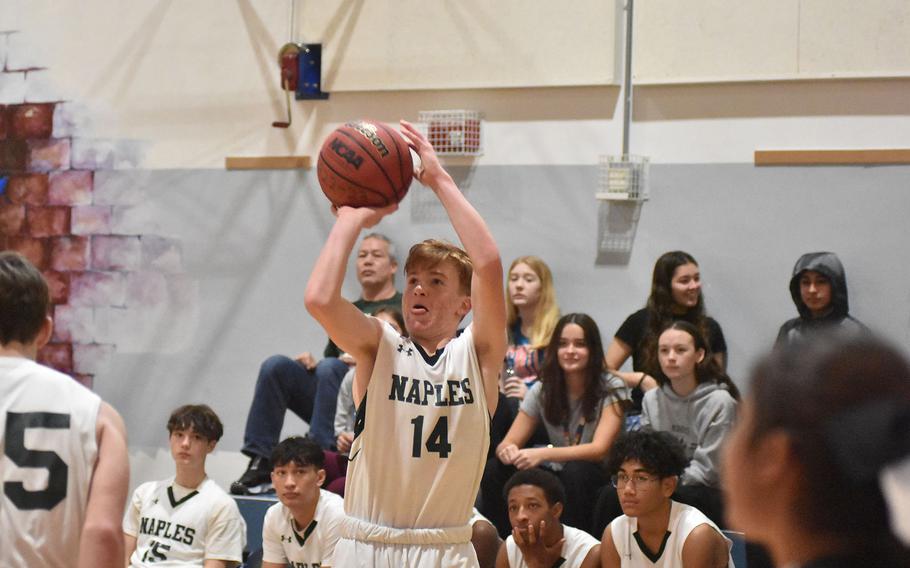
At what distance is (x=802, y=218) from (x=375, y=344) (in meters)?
4.54

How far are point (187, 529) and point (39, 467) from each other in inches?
147

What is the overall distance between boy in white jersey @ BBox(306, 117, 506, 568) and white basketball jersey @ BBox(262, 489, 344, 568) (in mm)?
2430

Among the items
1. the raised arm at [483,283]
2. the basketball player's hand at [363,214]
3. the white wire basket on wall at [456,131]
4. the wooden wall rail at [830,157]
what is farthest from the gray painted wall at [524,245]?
the basketball player's hand at [363,214]

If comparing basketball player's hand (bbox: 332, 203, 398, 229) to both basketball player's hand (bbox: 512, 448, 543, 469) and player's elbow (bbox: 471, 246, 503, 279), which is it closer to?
player's elbow (bbox: 471, 246, 503, 279)

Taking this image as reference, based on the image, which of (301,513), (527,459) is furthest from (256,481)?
(527,459)

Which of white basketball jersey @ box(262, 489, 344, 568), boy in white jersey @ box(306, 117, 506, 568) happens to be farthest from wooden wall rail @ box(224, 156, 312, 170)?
boy in white jersey @ box(306, 117, 506, 568)

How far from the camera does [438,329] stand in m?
3.81

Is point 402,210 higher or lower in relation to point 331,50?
lower

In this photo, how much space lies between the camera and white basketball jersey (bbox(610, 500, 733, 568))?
5.34 metres

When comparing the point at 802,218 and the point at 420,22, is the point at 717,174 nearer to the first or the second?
the point at 802,218

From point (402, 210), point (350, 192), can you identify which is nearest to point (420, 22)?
point (402, 210)

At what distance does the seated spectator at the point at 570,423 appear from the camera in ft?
20.4

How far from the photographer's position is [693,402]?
6262 mm

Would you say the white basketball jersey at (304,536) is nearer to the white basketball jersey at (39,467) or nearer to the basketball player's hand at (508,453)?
the basketball player's hand at (508,453)
